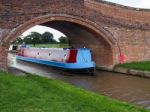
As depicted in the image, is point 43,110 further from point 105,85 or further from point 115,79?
point 115,79

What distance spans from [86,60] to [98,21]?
2.28 m

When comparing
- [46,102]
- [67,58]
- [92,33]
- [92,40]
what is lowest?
[46,102]

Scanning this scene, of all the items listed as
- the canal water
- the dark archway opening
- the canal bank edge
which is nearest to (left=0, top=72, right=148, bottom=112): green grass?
the canal water

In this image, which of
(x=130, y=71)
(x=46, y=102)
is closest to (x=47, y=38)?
(x=130, y=71)

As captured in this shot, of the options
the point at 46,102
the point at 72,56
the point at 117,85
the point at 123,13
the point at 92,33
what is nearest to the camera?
the point at 46,102

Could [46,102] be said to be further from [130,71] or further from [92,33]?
[92,33]

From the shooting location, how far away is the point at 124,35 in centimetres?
1980

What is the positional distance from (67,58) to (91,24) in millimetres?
2878

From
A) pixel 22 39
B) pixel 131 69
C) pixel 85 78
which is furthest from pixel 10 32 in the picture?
pixel 22 39

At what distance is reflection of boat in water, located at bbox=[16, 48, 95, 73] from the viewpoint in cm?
1847

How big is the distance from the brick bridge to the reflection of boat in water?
1307 millimetres

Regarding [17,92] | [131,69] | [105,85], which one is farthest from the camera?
[131,69]

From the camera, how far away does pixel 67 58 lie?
786 inches

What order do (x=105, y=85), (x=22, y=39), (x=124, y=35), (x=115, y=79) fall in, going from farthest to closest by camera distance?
(x=22, y=39)
(x=124, y=35)
(x=115, y=79)
(x=105, y=85)
